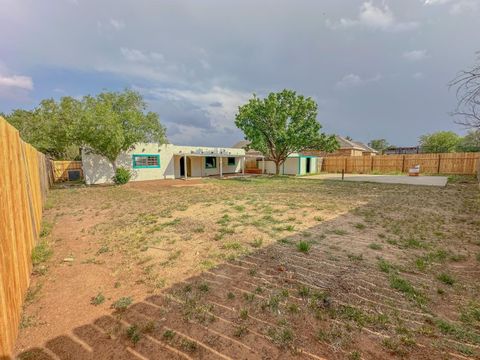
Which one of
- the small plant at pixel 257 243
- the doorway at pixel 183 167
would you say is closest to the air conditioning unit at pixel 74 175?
→ the doorway at pixel 183 167

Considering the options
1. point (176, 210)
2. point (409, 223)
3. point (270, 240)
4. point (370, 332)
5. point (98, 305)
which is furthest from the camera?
point (176, 210)

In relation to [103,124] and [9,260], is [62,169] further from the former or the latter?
[9,260]

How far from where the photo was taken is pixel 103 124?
13117 mm

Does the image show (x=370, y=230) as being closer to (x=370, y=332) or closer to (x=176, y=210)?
(x=370, y=332)

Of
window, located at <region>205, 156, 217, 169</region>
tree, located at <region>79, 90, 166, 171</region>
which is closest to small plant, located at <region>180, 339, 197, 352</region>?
tree, located at <region>79, 90, 166, 171</region>

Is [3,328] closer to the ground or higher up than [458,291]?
higher up

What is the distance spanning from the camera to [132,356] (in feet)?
6.40

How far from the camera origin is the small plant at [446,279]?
9.73 ft

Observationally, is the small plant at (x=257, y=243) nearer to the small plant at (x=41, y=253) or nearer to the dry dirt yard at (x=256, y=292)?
the dry dirt yard at (x=256, y=292)

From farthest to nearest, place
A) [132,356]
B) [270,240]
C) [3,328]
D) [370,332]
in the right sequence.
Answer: [270,240]
[370,332]
[132,356]
[3,328]

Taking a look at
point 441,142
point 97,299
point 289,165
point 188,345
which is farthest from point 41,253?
point 441,142

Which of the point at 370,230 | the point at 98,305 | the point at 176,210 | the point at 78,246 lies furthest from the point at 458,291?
the point at 176,210

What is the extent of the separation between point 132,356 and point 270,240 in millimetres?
2996

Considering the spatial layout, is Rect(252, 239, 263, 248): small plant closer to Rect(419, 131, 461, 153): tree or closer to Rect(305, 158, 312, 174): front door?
Rect(305, 158, 312, 174): front door
